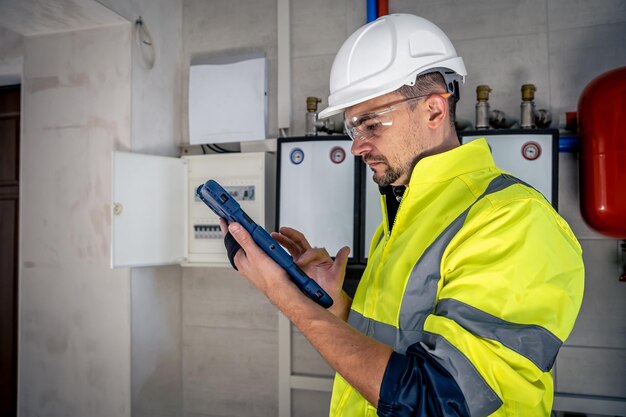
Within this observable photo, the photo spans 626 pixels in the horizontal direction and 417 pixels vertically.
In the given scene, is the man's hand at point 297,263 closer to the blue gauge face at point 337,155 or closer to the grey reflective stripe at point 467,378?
the grey reflective stripe at point 467,378

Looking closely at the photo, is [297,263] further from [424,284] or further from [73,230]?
[73,230]

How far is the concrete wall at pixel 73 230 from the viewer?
177 cm

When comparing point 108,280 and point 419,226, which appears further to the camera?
point 108,280

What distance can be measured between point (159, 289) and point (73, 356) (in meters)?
0.40

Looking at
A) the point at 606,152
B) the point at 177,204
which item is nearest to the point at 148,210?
the point at 177,204

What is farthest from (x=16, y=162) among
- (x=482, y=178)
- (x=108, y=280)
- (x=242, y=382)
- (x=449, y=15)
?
(x=482, y=178)

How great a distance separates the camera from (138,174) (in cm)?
171

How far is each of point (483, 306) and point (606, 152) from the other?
3.33 ft

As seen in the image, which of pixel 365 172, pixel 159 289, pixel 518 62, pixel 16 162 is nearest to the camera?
pixel 365 172

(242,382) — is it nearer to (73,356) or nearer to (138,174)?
(73,356)

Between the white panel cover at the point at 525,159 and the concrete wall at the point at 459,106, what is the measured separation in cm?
28

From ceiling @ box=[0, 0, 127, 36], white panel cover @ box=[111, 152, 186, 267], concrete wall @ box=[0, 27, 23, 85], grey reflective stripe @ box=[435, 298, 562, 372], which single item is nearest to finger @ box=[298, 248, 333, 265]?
grey reflective stripe @ box=[435, 298, 562, 372]

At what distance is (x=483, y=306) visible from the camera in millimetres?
612

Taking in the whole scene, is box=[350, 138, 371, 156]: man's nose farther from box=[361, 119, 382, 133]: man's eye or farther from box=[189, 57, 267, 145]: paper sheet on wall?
box=[189, 57, 267, 145]: paper sheet on wall
